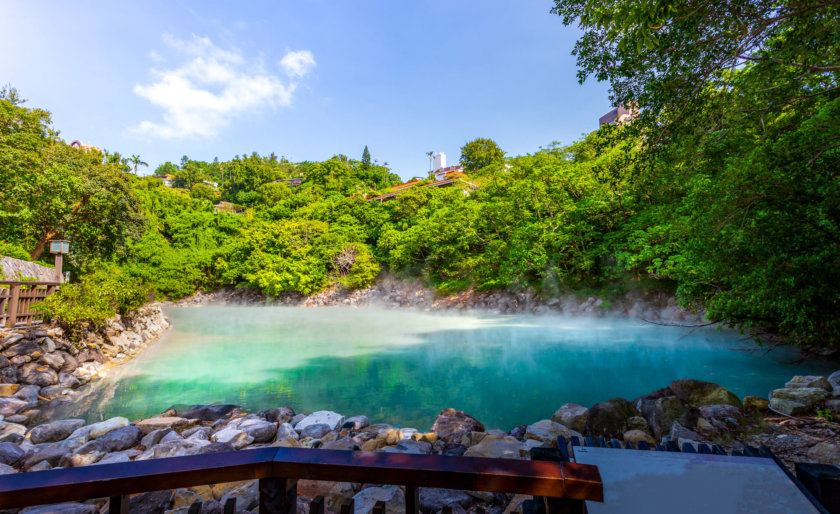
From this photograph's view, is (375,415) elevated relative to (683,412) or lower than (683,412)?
lower

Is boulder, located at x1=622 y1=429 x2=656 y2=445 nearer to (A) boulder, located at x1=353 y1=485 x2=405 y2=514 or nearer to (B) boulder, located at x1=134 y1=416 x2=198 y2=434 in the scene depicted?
(A) boulder, located at x1=353 y1=485 x2=405 y2=514

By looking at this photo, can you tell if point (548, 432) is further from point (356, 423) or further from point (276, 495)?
point (276, 495)

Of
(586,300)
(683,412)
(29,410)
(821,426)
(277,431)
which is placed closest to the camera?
(821,426)

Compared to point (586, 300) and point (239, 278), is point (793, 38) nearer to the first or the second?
point (586, 300)

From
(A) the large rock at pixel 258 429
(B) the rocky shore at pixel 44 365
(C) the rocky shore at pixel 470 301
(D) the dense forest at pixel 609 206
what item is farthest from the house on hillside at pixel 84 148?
(A) the large rock at pixel 258 429

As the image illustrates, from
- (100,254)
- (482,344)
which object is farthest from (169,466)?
(100,254)

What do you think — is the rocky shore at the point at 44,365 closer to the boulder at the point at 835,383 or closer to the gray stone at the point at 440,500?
the gray stone at the point at 440,500

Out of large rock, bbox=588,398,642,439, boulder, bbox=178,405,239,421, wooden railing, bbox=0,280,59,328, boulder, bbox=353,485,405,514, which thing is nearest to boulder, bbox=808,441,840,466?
large rock, bbox=588,398,642,439

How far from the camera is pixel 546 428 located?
3.72m

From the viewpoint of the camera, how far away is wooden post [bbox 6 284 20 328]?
20.3 ft

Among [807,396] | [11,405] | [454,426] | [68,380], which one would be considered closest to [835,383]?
[807,396]

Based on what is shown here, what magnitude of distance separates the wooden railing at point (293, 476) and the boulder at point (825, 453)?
10.5ft

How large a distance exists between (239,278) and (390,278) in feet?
35.1

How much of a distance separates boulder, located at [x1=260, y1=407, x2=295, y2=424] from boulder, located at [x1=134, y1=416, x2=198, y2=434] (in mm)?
779
